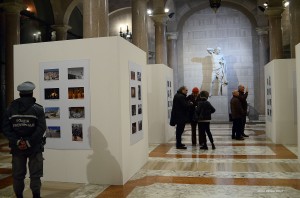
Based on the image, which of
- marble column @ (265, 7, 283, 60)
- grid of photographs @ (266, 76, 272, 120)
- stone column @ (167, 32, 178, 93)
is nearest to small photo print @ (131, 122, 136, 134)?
grid of photographs @ (266, 76, 272, 120)

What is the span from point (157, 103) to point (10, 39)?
7.10 metres

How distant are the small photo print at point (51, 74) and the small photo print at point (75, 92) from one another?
41cm

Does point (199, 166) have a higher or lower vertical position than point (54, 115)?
lower

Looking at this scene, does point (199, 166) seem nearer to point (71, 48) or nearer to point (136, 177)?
point (136, 177)

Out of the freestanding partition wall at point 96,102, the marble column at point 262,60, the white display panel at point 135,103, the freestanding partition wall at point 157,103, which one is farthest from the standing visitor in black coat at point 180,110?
the marble column at point 262,60

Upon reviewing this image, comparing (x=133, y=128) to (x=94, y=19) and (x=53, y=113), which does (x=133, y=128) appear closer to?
(x=53, y=113)

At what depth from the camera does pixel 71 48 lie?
20.4ft

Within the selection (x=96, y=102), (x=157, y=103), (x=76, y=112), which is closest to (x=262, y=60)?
(x=157, y=103)

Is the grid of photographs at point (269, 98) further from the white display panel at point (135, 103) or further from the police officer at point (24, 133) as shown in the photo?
the police officer at point (24, 133)

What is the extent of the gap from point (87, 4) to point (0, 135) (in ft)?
31.1

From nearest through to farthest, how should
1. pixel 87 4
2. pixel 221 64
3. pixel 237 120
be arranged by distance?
pixel 87 4
pixel 237 120
pixel 221 64

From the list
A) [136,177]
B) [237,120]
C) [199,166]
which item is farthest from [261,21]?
[136,177]

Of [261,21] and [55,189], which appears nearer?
[55,189]

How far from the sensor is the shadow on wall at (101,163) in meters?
5.96
